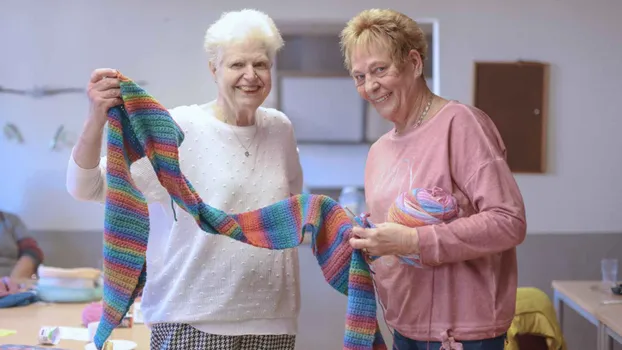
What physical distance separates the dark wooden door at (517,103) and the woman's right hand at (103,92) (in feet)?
10.4

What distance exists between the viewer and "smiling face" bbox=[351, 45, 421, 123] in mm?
1749

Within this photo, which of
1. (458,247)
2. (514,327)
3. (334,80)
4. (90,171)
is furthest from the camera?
(334,80)

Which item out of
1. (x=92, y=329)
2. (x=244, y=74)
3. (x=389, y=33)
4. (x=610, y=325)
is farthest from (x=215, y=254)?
(x=610, y=325)

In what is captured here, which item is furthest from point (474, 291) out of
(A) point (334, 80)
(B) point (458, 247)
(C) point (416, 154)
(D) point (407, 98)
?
(A) point (334, 80)

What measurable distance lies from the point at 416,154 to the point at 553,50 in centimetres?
310

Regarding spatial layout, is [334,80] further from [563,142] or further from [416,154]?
[416,154]

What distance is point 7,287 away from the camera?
330 cm

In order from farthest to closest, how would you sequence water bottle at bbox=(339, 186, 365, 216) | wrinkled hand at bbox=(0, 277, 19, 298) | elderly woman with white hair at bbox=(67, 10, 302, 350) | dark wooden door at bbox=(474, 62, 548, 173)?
water bottle at bbox=(339, 186, 365, 216) < dark wooden door at bbox=(474, 62, 548, 173) < wrinkled hand at bbox=(0, 277, 19, 298) < elderly woman with white hair at bbox=(67, 10, 302, 350)

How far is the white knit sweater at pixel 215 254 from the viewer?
1.84m

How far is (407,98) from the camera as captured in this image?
178cm

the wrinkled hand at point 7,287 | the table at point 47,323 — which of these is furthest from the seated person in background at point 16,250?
the table at point 47,323

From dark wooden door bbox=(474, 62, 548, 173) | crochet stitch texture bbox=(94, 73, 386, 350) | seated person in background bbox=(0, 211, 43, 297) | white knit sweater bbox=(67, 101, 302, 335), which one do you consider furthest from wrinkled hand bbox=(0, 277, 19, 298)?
dark wooden door bbox=(474, 62, 548, 173)

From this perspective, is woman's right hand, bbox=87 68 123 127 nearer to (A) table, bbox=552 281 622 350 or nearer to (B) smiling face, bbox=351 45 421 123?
(B) smiling face, bbox=351 45 421 123

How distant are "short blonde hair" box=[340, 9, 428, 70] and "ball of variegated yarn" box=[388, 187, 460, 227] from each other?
0.33m
